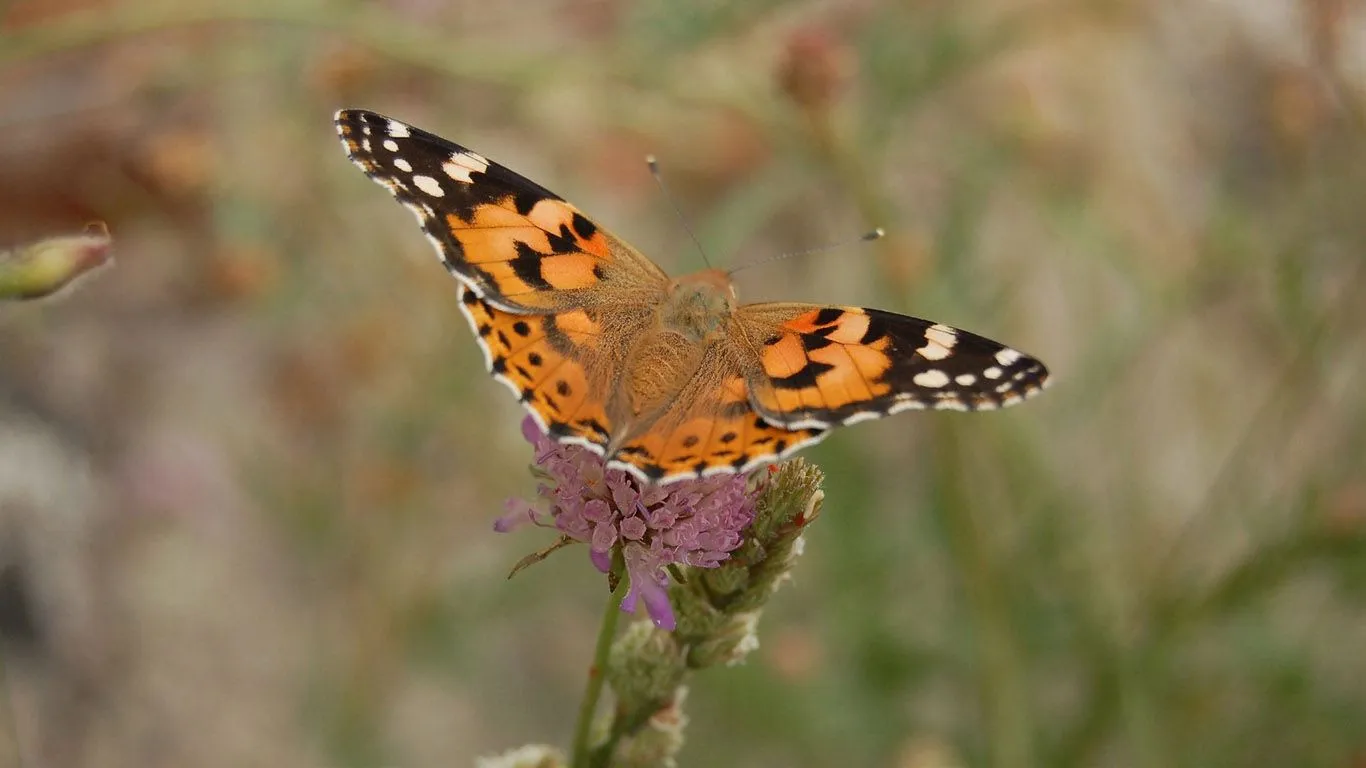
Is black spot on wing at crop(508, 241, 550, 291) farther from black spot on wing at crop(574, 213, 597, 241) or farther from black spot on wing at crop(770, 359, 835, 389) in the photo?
black spot on wing at crop(770, 359, 835, 389)

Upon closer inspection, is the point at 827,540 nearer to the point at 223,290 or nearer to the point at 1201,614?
the point at 1201,614

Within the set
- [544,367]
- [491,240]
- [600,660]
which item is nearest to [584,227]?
[491,240]

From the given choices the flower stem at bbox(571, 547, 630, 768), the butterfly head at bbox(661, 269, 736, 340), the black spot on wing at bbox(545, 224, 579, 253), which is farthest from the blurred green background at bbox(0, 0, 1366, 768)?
the flower stem at bbox(571, 547, 630, 768)

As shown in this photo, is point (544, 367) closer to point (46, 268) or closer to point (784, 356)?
point (784, 356)

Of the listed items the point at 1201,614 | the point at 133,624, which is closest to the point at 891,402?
the point at 1201,614

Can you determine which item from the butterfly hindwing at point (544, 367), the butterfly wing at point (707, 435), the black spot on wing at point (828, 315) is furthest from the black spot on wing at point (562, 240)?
the black spot on wing at point (828, 315)

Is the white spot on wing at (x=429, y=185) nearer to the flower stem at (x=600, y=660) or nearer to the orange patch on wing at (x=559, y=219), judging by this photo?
the orange patch on wing at (x=559, y=219)
